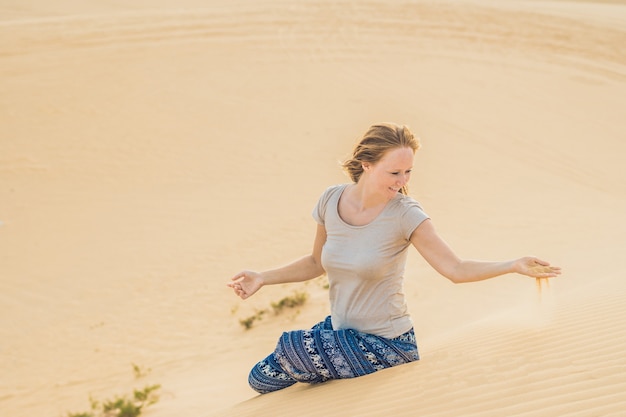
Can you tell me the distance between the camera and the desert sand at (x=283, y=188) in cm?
486

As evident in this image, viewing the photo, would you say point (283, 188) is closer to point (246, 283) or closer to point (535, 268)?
point (246, 283)

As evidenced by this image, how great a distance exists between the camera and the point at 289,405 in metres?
4.52

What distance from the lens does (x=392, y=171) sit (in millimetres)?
4277

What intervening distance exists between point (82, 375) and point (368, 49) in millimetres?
15139

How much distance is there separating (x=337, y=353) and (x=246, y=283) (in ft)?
2.37

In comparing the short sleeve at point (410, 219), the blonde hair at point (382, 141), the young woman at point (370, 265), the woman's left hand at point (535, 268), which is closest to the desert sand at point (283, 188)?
the young woman at point (370, 265)

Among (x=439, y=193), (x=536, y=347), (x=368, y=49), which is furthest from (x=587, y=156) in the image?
(x=536, y=347)

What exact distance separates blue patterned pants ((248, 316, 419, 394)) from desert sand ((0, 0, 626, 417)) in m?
0.09

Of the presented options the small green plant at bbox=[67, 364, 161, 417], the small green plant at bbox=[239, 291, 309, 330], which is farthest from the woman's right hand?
the small green plant at bbox=[239, 291, 309, 330]

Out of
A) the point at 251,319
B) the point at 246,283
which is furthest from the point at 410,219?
the point at 251,319

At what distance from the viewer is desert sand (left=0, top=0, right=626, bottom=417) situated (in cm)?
486

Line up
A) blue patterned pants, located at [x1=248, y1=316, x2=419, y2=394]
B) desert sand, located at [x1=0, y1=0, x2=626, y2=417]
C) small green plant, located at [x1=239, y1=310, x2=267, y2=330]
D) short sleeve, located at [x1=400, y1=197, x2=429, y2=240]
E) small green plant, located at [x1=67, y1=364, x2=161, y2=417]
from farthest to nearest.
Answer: small green plant, located at [x1=239, y1=310, x2=267, y2=330]
small green plant, located at [x1=67, y1=364, x2=161, y2=417]
desert sand, located at [x1=0, y1=0, x2=626, y2=417]
blue patterned pants, located at [x1=248, y1=316, x2=419, y2=394]
short sleeve, located at [x1=400, y1=197, x2=429, y2=240]

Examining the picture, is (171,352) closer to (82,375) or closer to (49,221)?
(82,375)

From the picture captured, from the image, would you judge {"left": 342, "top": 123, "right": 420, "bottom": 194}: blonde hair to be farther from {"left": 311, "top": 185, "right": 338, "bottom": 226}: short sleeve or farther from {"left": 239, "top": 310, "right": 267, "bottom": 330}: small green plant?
{"left": 239, "top": 310, "right": 267, "bottom": 330}: small green plant
